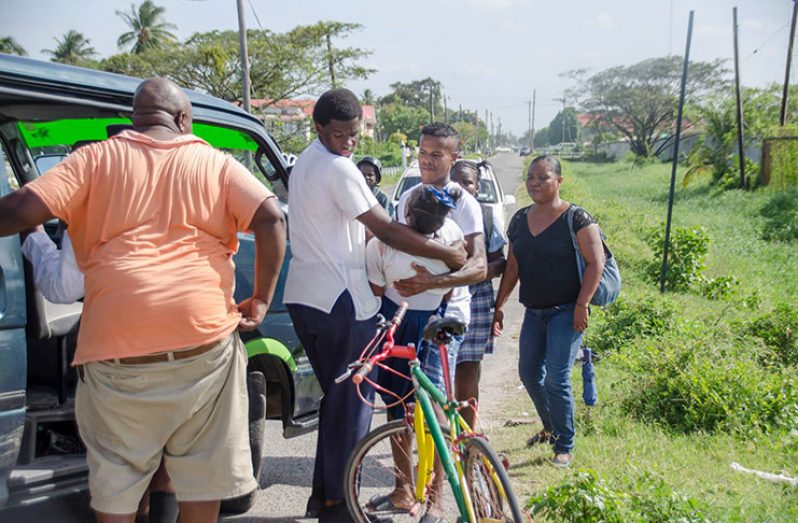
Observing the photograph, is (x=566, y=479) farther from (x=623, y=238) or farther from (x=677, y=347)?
(x=623, y=238)

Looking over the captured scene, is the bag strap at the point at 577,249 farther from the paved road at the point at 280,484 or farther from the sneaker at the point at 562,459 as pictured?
the paved road at the point at 280,484

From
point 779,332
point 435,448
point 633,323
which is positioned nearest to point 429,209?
point 435,448

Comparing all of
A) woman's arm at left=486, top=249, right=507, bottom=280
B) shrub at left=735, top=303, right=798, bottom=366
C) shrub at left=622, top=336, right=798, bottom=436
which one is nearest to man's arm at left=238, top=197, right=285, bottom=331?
woman's arm at left=486, top=249, right=507, bottom=280

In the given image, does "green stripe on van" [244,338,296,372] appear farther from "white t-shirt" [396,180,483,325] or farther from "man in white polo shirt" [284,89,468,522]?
"white t-shirt" [396,180,483,325]

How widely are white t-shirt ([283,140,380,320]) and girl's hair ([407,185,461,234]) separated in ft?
0.65

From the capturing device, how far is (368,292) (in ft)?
11.0

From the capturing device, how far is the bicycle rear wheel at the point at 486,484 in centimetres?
285

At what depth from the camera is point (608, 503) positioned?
3.21 m

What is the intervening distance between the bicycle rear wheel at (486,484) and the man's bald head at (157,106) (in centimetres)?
168

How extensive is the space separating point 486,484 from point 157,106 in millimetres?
1945

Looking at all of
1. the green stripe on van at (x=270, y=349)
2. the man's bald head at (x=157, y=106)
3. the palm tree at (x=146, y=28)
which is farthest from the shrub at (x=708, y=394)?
the palm tree at (x=146, y=28)

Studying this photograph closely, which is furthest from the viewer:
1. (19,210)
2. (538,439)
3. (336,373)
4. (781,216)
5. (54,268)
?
(781,216)

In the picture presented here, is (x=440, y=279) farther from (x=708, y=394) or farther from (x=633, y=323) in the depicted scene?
(x=633, y=323)

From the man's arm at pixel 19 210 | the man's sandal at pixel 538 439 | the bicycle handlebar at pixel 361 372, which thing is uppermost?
the man's arm at pixel 19 210
